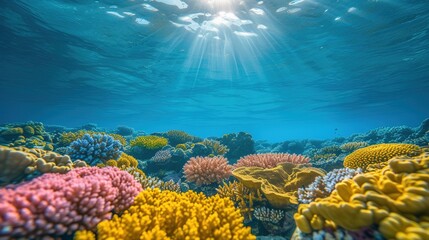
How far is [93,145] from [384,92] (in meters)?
45.9

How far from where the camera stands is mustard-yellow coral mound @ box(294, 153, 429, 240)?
5.74 feet

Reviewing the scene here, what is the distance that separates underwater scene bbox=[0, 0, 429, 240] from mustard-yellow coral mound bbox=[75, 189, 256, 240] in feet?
0.07

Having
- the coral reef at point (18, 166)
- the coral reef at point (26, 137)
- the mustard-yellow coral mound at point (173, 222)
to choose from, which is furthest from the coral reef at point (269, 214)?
the coral reef at point (26, 137)

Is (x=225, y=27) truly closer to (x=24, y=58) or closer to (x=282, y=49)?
(x=282, y=49)

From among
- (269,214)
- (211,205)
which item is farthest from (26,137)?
(269,214)

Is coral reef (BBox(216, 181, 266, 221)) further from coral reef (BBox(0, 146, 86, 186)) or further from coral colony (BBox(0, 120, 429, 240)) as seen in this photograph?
coral reef (BBox(0, 146, 86, 186))

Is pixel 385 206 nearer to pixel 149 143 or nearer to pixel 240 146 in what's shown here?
pixel 149 143

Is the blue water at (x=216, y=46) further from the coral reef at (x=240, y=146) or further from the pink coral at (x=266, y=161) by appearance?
the pink coral at (x=266, y=161)

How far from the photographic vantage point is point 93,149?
610 centimetres

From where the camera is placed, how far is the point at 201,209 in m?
2.71

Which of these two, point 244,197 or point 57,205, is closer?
point 57,205

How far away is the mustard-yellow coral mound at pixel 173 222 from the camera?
2.29 m

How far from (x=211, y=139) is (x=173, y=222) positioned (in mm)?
14395

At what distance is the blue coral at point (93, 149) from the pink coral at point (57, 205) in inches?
131
